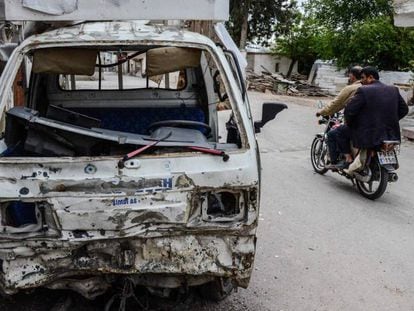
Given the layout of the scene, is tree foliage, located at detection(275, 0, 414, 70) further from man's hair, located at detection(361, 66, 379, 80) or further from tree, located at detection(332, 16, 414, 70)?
man's hair, located at detection(361, 66, 379, 80)

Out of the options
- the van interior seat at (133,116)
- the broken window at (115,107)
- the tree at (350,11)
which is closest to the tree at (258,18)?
the tree at (350,11)

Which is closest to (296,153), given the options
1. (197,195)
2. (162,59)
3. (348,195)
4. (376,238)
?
(348,195)

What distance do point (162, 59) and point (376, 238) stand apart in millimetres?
3203

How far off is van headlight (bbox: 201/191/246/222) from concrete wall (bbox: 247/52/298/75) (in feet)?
101

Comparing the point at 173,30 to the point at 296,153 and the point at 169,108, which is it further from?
the point at 296,153

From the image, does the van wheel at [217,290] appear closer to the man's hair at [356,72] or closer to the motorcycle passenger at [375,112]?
the motorcycle passenger at [375,112]

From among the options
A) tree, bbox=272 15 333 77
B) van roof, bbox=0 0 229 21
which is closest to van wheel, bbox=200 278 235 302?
van roof, bbox=0 0 229 21

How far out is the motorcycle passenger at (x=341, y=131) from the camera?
25.9 feet

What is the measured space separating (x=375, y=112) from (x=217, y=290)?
4054mm

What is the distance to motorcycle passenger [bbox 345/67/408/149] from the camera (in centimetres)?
714

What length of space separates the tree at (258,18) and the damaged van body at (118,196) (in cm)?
3084

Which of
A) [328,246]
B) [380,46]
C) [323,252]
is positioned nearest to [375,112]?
[328,246]

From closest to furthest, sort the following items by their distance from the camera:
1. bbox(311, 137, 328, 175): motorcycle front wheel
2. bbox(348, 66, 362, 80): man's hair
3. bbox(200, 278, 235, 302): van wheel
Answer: bbox(200, 278, 235, 302): van wheel, bbox(348, 66, 362, 80): man's hair, bbox(311, 137, 328, 175): motorcycle front wheel

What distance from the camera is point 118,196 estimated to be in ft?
10.7
